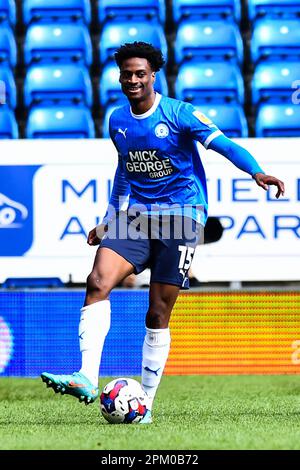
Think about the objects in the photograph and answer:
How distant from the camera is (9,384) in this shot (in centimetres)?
901

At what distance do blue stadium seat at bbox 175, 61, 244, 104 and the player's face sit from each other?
493 cm

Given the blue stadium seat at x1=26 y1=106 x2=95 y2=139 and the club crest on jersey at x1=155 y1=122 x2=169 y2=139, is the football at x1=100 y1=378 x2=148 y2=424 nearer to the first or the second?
the club crest on jersey at x1=155 y1=122 x2=169 y2=139

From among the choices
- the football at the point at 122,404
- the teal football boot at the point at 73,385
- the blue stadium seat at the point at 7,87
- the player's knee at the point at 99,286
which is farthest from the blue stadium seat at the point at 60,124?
the teal football boot at the point at 73,385

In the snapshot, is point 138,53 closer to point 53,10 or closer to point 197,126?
point 197,126

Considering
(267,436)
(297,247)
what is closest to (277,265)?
(297,247)

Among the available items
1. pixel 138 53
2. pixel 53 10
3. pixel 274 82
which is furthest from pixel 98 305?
pixel 53 10

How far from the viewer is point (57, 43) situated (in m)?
11.6

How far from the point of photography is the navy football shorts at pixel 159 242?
6152 mm

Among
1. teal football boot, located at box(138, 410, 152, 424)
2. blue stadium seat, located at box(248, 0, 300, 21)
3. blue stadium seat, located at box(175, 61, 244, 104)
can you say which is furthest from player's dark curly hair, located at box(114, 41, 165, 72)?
blue stadium seat, located at box(248, 0, 300, 21)

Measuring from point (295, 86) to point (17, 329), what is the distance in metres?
3.71

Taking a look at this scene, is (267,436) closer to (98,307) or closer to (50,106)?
(98,307)

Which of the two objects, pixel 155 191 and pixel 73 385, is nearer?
pixel 73 385

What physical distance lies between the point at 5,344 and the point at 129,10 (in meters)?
4.16

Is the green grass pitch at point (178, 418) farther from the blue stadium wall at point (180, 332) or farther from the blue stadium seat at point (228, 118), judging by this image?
the blue stadium seat at point (228, 118)
